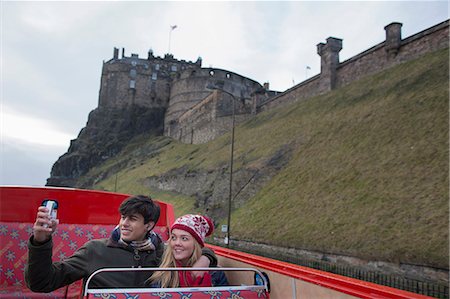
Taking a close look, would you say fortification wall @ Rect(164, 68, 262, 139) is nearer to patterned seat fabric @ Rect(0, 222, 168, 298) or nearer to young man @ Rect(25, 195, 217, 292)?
patterned seat fabric @ Rect(0, 222, 168, 298)

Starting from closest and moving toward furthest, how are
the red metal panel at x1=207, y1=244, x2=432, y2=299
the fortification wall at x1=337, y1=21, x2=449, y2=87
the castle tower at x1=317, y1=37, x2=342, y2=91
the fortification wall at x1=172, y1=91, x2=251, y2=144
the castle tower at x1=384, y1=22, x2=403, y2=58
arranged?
1. the red metal panel at x1=207, y1=244, x2=432, y2=299
2. the fortification wall at x1=337, y1=21, x2=449, y2=87
3. the castle tower at x1=384, y1=22, x2=403, y2=58
4. the castle tower at x1=317, y1=37, x2=342, y2=91
5. the fortification wall at x1=172, y1=91, x2=251, y2=144

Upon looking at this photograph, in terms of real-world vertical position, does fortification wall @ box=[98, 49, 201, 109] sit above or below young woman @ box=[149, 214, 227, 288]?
above

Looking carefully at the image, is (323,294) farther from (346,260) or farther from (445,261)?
(346,260)

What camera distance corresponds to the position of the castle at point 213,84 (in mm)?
22703

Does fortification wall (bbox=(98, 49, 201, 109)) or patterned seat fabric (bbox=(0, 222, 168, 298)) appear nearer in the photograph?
patterned seat fabric (bbox=(0, 222, 168, 298))

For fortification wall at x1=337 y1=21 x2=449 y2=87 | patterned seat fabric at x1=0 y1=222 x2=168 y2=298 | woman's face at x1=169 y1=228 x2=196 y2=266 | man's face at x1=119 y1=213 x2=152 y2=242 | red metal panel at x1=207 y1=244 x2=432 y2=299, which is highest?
fortification wall at x1=337 y1=21 x2=449 y2=87

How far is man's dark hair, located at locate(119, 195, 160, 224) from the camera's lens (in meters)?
3.25

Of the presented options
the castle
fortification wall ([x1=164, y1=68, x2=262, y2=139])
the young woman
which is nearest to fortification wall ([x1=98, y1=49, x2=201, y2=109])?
the castle

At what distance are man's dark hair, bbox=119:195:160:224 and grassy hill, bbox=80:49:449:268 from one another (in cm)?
873

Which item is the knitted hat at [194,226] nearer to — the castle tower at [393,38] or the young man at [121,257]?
the young man at [121,257]

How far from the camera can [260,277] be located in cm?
320

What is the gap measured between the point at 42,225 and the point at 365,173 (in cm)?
1468

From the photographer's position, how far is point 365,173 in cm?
1539

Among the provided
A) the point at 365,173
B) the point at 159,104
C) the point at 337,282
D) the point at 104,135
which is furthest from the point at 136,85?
the point at 337,282
